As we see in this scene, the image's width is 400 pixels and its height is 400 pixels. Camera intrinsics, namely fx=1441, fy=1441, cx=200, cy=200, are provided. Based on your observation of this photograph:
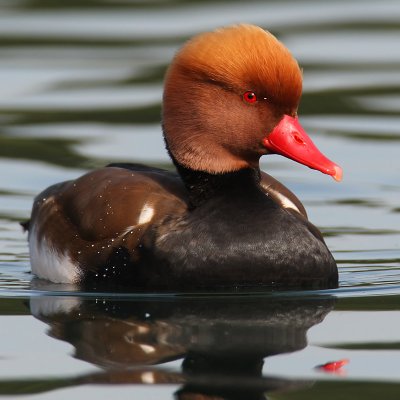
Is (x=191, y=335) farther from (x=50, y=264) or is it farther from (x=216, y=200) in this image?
(x=50, y=264)

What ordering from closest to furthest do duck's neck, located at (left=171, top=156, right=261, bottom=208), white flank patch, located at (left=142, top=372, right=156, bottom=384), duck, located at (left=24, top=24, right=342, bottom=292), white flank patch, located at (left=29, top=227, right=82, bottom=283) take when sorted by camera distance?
white flank patch, located at (left=142, top=372, right=156, bottom=384) → duck, located at (left=24, top=24, right=342, bottom=292) → duck's neck, located at (left=171, top=156, right=261, bottom=208) → white flank patch, located at (left=29, top=227, right=82, bottom=283)

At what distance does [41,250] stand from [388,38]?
732cm

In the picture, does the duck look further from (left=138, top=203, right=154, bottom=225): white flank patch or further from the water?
the water

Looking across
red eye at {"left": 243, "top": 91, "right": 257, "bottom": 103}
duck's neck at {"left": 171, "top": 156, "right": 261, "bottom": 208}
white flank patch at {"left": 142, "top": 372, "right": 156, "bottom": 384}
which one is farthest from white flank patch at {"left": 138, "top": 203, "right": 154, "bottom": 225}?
white flank patch at {"left": 142, "top": 372, "right": 156, "bottom": 384}

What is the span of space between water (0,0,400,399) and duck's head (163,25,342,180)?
2.55ft

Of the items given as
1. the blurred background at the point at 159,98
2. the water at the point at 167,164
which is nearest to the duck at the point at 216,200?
the water at the point at 167,164

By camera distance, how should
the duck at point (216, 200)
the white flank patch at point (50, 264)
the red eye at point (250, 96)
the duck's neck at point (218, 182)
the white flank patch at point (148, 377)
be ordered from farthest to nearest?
1. the white flank patch at point (50, 264)
2. the duck's neck at point (218, 182)
3. the red eye at point (250, 96)
4. the duck at point (216, 200)
5. the white flank patch at point (148, 377)

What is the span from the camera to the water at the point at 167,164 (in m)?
5.57

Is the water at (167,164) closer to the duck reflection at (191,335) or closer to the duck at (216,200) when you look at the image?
the duck reflection at (191,335)

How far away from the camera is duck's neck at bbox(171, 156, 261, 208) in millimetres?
7363

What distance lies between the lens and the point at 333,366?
5625 mm

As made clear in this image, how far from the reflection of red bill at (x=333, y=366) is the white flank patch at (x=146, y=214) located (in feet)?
6.41

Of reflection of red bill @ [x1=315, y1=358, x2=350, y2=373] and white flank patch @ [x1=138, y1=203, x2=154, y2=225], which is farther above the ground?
white flank patch @ [x1=138, y1=203, x2=154, y2=225]

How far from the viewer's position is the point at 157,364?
568cm
